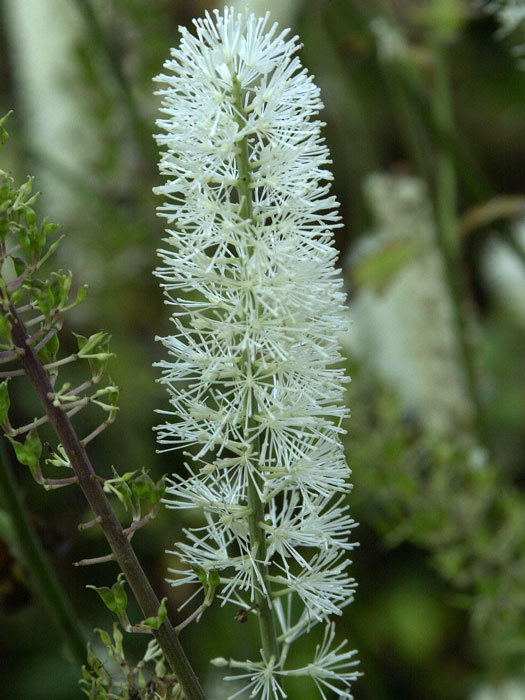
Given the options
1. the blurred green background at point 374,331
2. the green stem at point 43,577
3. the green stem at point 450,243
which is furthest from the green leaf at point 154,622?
the green stem at point 450,243

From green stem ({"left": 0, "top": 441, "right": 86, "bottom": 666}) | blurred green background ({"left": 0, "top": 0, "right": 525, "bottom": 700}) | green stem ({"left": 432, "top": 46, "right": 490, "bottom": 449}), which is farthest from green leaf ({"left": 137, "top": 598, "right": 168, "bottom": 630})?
green stem ({"left": 432, "top": 46, "right": 490, "bottom": 449})

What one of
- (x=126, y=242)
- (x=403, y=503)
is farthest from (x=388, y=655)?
(x=126, y=242)

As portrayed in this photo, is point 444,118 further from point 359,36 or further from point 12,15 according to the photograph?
point 12,15

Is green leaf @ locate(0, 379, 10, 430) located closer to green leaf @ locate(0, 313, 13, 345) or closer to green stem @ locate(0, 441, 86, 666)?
green leaf @ locate(0, 313, 13, 345)

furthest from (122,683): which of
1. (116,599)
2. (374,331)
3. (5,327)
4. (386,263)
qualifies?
(374,331)

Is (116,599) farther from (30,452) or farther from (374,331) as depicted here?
(374,331)
